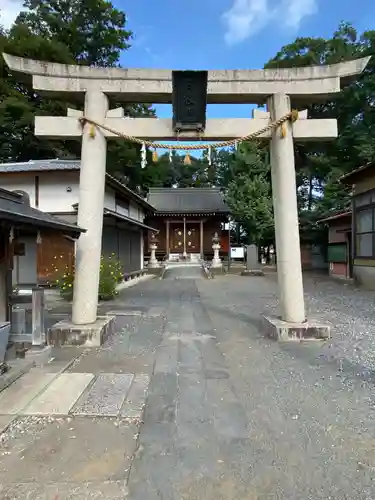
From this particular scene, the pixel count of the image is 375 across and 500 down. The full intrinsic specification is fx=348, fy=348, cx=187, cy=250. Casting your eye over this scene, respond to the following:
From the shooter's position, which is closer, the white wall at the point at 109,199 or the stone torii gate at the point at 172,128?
the stone torii gate at the point at 172,128

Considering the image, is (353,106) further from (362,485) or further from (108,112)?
(362,485)

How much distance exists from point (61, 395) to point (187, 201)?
29.3 metres

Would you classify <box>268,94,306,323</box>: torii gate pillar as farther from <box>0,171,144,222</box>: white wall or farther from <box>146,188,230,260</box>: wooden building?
<box>146,188,230,260</box>: wooden building

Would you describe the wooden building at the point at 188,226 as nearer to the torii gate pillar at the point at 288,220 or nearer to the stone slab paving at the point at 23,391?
the torii gate pillar at the point at 288,220

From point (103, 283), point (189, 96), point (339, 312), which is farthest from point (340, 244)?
point (189, 96)

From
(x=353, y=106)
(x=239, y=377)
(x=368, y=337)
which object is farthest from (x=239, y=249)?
(x=239, y=377)

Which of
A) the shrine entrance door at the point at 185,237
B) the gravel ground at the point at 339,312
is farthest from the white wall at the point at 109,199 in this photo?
the shrine entrance door at the point at 185,237

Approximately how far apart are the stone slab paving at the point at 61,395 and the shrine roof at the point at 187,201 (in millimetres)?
25311

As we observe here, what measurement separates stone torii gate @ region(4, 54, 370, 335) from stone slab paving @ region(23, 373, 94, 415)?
1.74m

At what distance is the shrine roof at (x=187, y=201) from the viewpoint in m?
29.8

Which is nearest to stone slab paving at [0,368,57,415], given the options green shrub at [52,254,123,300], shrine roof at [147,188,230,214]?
green shrub at [52,254,123,300]

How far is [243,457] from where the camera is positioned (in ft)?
8.59

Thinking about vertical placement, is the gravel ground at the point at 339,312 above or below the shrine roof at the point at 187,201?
below

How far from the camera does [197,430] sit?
303cm
